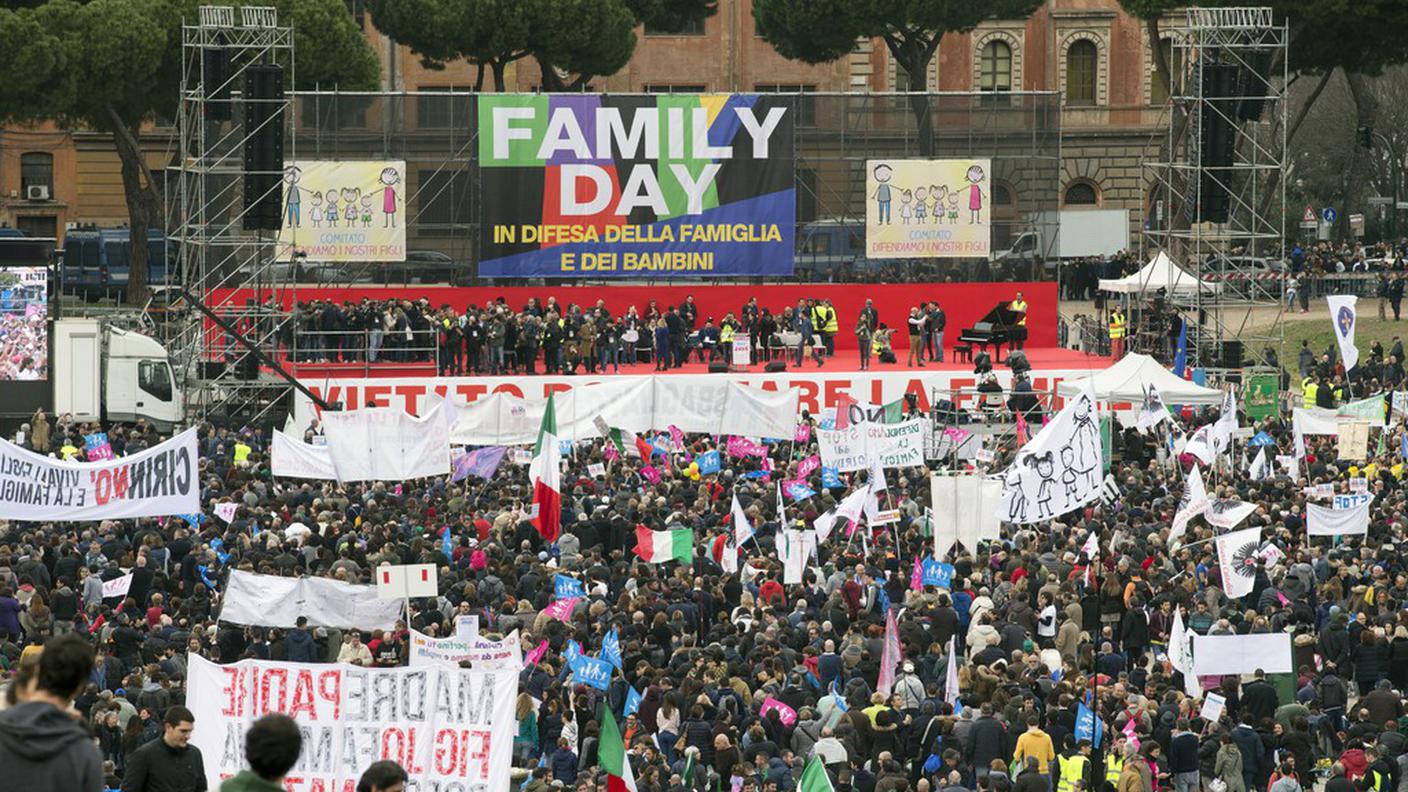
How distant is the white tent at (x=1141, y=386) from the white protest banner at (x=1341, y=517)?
10687mm

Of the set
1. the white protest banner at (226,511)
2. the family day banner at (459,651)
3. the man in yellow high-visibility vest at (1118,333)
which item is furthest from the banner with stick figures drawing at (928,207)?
the family day banner at (459,651)

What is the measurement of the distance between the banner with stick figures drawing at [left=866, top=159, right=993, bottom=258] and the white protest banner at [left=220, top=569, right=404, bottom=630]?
26.2 metres

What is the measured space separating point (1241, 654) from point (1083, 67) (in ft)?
179

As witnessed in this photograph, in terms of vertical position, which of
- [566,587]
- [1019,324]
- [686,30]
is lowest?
[566,587]

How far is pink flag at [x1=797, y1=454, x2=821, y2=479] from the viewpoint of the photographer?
94.4 ft

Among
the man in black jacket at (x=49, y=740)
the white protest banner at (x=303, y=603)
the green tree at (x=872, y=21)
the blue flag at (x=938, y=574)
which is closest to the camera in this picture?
the man in black jacket at (x=49, y=740)

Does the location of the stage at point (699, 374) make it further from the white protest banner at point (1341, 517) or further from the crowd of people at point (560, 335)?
the white protest banner at point (1341, 517)

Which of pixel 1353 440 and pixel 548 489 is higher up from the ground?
pixel 1353 440

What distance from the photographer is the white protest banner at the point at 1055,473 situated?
21.7 m

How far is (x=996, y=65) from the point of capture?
70625 mm

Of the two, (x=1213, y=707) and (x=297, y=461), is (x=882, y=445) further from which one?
(x=1213, y=707)

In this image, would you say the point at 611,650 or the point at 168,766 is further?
the point at 611,650

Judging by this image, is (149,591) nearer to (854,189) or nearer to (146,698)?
(146,698)

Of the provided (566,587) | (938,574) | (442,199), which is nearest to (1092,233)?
(442,199)
